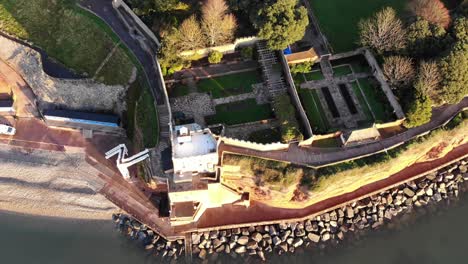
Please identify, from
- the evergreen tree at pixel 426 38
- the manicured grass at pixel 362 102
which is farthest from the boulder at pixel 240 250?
the evergreen tree at pixel 426 38

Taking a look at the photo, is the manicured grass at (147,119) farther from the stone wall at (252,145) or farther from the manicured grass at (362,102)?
the manicured grass at (362,102)

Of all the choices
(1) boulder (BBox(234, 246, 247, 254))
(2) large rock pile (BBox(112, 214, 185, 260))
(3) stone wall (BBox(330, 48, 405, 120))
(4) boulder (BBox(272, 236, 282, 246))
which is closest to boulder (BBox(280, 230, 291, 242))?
(4) boulder (BBox(272, 236, 282, 246))

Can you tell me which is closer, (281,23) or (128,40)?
(281,23)

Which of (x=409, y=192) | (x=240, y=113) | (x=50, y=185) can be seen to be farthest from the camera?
(x=409, y=192)

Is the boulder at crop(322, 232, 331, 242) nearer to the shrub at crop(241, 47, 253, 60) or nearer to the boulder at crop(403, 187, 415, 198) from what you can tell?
the boulder at crop(403, 187, 415, 198)

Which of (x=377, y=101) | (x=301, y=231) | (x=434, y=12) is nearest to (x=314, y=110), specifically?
(x=377, y=101)

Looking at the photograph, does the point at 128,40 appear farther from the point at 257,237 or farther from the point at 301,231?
the point at 301,231

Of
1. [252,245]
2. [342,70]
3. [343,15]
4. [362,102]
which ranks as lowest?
[252,245]
